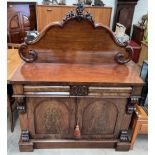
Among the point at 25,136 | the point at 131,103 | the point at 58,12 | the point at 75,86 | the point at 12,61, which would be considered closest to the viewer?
the point at 75,86

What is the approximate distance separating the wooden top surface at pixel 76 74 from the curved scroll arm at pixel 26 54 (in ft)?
0.16

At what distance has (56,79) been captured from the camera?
128 centimetres

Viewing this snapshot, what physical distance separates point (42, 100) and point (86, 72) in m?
0.41

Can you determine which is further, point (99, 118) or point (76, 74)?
point (99, 118)

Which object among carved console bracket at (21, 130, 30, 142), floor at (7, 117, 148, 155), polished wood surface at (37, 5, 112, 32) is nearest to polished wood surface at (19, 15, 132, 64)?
carved console bracket at (21, 130, 30, 142)

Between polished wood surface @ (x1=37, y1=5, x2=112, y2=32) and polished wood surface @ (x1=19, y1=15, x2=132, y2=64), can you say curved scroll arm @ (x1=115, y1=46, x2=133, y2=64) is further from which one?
polished wood surface @ (x1=37, y1=5, x2=112, y2=32)

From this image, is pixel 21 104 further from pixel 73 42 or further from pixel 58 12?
pixel 58 12

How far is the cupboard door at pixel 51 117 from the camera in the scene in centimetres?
140

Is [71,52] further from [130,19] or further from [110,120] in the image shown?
[130,19]

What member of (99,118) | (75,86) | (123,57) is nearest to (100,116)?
(99,118)

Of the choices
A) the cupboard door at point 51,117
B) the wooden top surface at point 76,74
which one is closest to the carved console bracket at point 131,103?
the wooden top surface at point 76,74

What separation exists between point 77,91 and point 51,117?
36 centimetres

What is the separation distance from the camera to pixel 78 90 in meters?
1.31

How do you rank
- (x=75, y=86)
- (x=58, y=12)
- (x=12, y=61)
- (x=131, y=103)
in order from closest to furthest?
(x=75, y=86), (x=131, y=103), (x=12, y=61), (x=58, y=12)
